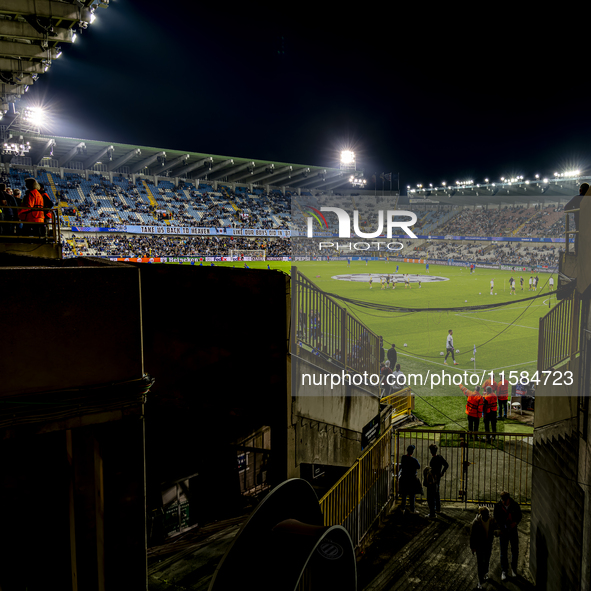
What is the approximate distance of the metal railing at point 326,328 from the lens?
8266 mm

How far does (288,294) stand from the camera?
7695mm

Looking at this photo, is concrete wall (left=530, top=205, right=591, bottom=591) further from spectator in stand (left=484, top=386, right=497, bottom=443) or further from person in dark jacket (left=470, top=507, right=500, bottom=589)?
spectator in stand (left=484, top=386, right=497, bottom=443)

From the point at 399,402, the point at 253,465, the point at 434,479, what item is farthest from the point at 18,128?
the point at 434,479

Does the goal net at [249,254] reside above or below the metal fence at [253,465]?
above

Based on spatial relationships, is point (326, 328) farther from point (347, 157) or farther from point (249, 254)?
point (347, 157)

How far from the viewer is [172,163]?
60531mm

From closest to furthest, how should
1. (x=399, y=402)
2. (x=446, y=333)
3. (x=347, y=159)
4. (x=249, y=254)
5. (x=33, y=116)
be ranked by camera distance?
(x=399, y=402), (x=446, y=333), (x=33, y=116), (x=249, y=254), (x=347, y=159)

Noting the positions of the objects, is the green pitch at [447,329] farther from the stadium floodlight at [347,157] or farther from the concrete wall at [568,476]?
the stadium floodlight at [347,157]

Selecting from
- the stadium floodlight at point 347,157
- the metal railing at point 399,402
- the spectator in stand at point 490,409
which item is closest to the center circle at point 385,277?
the metal railing at point 399,402

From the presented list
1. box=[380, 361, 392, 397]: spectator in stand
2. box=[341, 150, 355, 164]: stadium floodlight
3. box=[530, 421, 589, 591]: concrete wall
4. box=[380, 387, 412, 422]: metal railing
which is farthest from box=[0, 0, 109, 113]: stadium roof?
box=[341, 150, 355, 164]: stadium floodlight

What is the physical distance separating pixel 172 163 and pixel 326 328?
57.6 metres

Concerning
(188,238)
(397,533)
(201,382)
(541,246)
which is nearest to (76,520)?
(201,382)

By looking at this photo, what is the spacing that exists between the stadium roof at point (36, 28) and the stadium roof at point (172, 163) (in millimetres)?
32976

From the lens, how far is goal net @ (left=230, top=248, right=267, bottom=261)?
5815 cm
